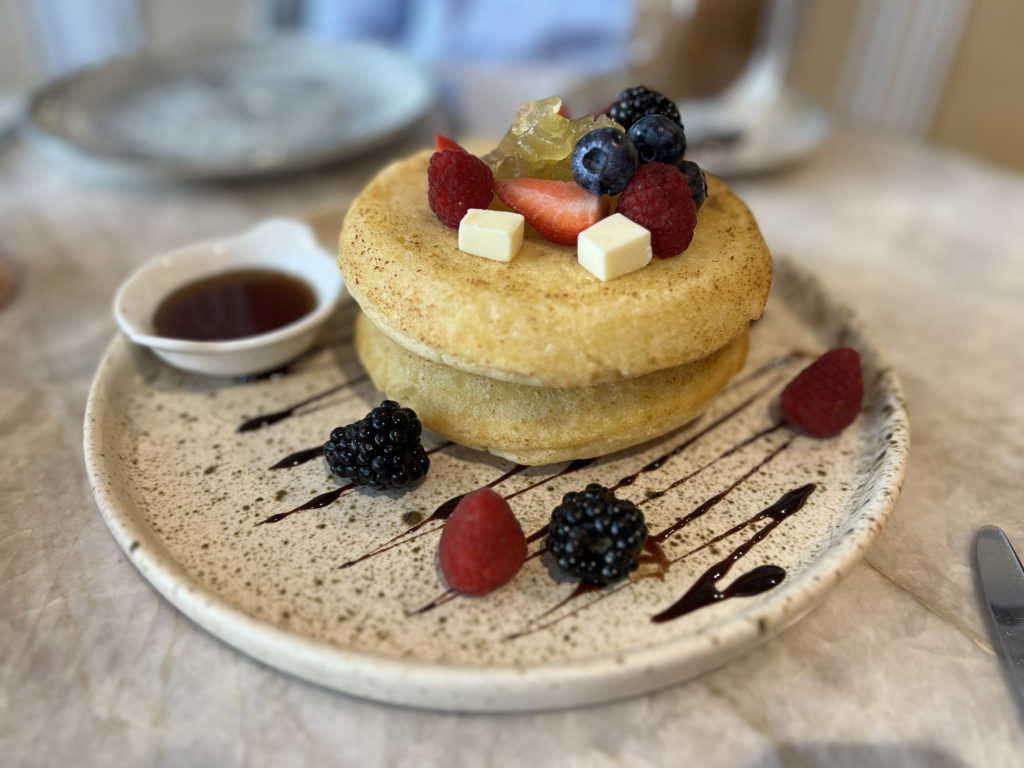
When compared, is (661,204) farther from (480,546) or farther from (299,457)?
(299,457)

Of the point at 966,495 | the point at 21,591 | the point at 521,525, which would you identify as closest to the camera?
the point at 21,591

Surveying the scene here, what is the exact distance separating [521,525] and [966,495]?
1009 mm

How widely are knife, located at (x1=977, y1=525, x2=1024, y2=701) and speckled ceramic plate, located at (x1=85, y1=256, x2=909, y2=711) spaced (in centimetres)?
23

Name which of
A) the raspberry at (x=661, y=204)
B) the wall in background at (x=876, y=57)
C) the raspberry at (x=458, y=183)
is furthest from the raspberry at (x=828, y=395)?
the wall in background at (x=876, y=57)

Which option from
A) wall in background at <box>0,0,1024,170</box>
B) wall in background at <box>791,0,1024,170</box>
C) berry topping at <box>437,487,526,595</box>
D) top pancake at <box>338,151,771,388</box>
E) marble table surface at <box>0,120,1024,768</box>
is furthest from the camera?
wall in background at <box>791,0,1024,170</box>

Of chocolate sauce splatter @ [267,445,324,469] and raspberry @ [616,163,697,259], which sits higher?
raspberry @ [616,163,697,259]

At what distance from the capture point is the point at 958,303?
7.88 feet

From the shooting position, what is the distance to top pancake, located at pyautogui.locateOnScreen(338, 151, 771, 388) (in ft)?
4.52

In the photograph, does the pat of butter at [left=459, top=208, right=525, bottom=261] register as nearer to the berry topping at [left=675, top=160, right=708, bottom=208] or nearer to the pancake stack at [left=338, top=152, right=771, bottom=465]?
the pancake stack at [left=338, top=152, right=771, bottom=465]

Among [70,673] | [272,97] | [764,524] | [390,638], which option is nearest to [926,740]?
[764,524]

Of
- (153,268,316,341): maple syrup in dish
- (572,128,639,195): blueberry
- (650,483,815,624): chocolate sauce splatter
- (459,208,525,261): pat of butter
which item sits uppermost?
(572,128,639,195): blueberry

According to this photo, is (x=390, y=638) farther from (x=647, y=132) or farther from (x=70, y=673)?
(x=647, y=132)

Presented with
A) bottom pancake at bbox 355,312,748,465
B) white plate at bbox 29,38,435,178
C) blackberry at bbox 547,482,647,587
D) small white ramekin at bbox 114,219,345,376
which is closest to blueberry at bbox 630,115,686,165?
bottom pancake at bbox 355,312,748,465

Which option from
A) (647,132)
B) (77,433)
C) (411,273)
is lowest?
(77,433)
